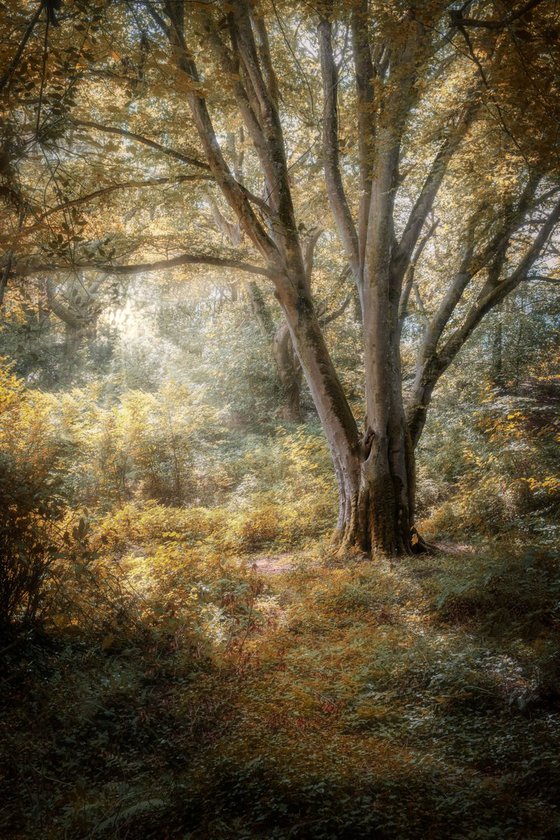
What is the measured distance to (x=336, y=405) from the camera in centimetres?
808

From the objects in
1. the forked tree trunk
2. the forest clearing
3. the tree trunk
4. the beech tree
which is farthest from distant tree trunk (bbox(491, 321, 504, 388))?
the forked tree trunk

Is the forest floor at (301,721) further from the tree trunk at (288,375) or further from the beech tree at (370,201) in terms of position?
the tree trunk at (288,375)

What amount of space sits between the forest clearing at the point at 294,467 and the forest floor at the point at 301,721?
0.9 inches

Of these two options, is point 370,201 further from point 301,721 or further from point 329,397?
point 301,721

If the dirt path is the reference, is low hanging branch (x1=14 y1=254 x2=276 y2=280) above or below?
above

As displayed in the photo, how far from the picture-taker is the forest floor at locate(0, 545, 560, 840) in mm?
2424

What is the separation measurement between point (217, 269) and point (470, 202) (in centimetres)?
425

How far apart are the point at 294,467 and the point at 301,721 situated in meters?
8.76

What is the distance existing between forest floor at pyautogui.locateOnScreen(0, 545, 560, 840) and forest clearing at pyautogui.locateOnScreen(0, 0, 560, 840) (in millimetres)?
22

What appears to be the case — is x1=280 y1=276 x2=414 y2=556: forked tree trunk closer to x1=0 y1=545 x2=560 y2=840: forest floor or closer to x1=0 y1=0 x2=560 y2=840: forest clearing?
x1=0 y1=0 x2=560 y2=840: forest clearing

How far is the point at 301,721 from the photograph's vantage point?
136 inches

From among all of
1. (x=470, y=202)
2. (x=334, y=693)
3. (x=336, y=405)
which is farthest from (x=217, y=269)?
(x=334, y=693)

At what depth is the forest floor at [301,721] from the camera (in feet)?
7.95

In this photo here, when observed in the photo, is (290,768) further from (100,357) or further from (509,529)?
(100,357)
